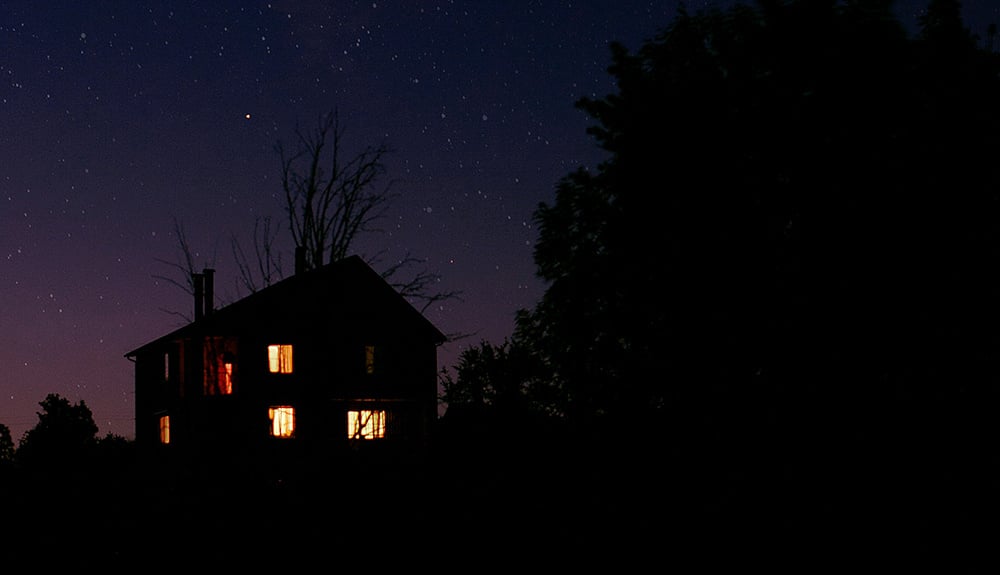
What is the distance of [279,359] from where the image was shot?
48.1m

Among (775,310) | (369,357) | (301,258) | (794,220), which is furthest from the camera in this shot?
(369,357)

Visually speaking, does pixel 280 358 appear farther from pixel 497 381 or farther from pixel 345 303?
pixel 497 381

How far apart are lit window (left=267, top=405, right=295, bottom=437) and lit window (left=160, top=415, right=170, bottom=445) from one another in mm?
8052

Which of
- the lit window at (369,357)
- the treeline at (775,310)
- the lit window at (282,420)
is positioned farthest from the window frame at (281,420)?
the treeline at (775,310)

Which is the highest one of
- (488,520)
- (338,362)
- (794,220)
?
(794,220)

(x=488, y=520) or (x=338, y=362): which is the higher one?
(x=338, y=362)

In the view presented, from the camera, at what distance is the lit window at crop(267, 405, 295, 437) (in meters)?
47.6

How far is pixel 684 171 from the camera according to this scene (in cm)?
2066

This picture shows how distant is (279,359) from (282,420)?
2.80m

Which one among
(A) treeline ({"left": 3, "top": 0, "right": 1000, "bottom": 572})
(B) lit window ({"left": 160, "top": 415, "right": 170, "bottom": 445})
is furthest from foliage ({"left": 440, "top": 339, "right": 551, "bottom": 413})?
(B) lit window ({"left": 160, "top": 415, "right": 170, "bottom": 445})

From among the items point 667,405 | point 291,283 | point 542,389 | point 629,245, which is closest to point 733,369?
point 667,405

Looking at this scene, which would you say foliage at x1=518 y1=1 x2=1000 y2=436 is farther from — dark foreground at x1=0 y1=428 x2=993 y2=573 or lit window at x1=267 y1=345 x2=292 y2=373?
lit window at x1=267 y1=345 x2=292 y2=373

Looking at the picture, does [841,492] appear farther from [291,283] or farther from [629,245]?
[291,283]

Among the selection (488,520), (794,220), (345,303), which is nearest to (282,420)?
(345,303)
